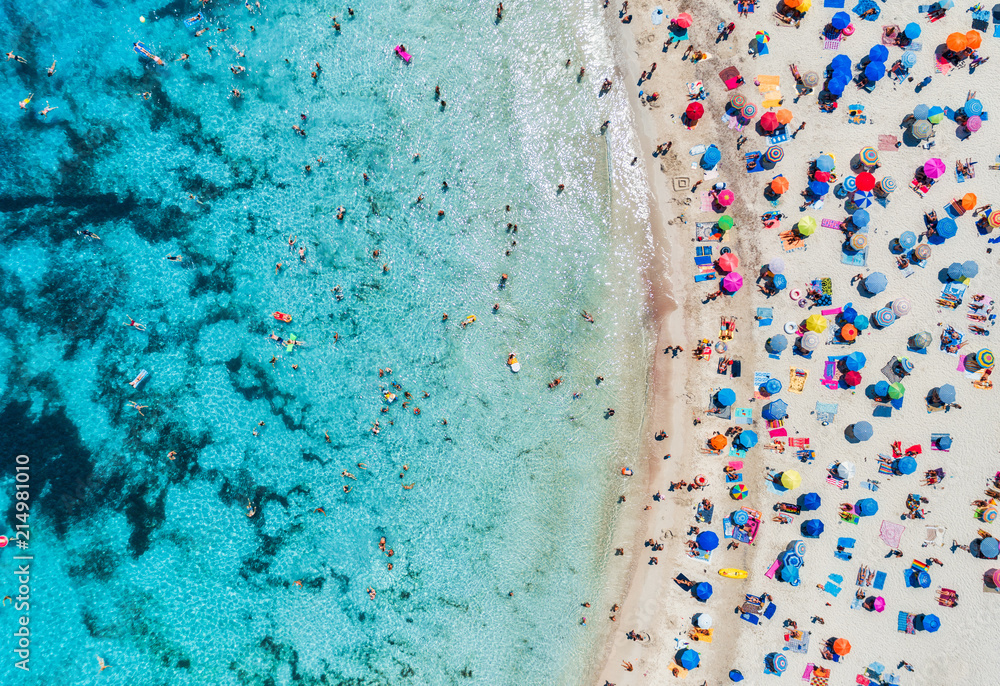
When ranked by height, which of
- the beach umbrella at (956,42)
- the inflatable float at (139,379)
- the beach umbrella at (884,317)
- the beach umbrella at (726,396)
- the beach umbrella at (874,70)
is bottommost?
the inflatable float at (139,379)

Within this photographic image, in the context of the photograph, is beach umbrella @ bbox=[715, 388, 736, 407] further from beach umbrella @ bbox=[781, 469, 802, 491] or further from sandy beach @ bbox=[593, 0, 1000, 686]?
beach umbrella @ bbox=[781, 469, 802, 491]

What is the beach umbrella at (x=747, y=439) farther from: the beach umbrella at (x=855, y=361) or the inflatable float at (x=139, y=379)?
the inflatable float at (x=139, y=379)

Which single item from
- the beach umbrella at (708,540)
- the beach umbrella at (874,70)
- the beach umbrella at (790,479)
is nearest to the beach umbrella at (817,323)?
the beach umbrella at (790,479)

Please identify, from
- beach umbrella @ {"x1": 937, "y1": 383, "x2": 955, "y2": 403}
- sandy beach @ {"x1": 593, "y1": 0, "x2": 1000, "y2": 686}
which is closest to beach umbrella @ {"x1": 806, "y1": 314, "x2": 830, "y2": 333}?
sandy beach @ {"x1": 593, "y1": 0, "x2": 1000, "y2": 686}

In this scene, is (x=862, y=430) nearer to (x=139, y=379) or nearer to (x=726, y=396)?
(x=726, y=396)

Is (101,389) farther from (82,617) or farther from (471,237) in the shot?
(471,237)

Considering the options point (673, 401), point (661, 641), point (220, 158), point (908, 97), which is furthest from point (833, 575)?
point (220, 158)

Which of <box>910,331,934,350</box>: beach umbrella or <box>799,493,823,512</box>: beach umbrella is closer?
<box>799,493,823,512</box>: beach umbrella
